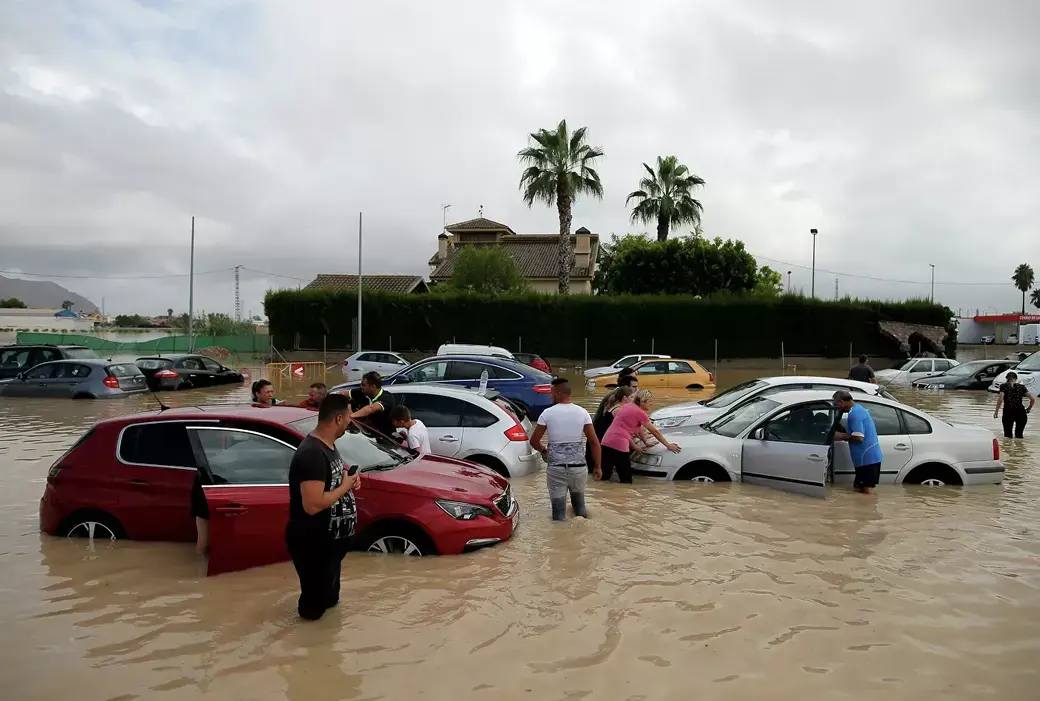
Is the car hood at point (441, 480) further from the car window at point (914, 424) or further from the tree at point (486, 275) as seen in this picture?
the tree at point (486, 275)

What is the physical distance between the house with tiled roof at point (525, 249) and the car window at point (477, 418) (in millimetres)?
43562

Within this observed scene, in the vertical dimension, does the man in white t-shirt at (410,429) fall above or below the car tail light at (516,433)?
above

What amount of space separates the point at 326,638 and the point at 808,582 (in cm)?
384

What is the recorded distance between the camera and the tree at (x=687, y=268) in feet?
157

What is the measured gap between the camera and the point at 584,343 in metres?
39.4

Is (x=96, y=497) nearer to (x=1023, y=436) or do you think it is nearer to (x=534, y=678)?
(x=534, y=678)

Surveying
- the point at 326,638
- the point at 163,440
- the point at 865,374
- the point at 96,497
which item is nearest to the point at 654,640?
the point at 326,638

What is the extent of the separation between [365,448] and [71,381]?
1660 centimetres

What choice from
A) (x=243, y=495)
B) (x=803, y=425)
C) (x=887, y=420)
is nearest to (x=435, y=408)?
(x=243, y=495)

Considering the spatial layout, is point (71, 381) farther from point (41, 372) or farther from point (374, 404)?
point (374, 404)

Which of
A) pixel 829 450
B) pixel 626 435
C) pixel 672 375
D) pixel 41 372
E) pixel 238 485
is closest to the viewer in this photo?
pixel 238 485

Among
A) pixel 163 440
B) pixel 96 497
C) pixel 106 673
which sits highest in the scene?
pixel 163 440

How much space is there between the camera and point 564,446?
745 centimetres

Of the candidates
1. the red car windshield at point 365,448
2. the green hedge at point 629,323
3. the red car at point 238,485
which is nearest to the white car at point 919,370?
the green hedge at point 629,323
